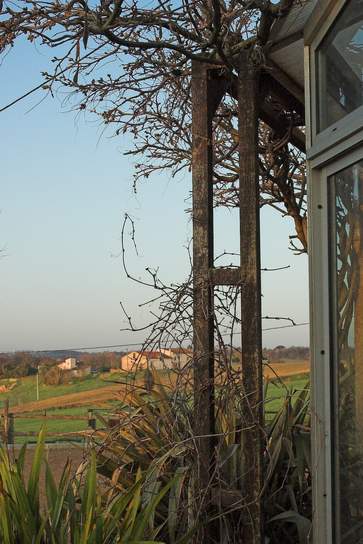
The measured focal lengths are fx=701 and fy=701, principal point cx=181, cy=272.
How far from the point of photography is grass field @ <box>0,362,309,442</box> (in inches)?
173

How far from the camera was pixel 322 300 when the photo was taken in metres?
3.20

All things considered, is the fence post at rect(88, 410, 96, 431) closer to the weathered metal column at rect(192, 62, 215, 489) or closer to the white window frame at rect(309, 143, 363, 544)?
the weathered metal column at rect(192, 62, 215, 489)

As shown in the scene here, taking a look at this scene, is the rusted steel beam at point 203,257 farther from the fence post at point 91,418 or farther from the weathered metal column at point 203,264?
the fence post at point 91,418

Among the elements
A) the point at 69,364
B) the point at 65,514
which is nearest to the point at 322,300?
the point at 65,514

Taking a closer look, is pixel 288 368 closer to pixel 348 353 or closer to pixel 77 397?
pixel 348 353

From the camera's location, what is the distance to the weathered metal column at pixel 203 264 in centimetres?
355

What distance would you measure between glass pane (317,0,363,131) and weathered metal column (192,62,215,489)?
0.66 metres

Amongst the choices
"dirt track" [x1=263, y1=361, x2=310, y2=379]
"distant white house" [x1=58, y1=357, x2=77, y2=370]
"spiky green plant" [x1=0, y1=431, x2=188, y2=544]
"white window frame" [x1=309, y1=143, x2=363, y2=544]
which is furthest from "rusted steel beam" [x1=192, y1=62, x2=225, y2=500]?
"distant white house" [x1=58, y1=357, x2=77, y2=370]

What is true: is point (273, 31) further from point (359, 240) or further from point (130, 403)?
point (130, 403)

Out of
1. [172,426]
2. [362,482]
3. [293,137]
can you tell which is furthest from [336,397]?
[293,137]

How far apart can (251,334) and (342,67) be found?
134cm

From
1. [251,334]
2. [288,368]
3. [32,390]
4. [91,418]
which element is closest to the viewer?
[251,334]

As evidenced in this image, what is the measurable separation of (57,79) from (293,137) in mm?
1785

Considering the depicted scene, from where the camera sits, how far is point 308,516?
13.1 ft
